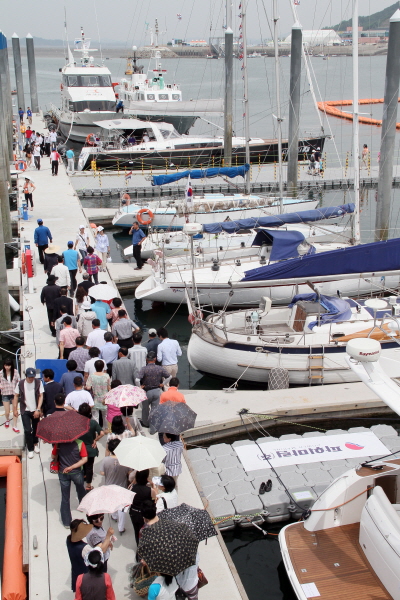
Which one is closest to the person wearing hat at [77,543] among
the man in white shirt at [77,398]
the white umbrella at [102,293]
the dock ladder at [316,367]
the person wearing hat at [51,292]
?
the man in white shirt at [77,398]

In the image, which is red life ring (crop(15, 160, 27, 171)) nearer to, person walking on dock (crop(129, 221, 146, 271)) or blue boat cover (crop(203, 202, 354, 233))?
person walking on dock (crop(129, 221, 146, 271))

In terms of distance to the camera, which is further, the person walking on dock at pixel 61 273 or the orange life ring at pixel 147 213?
the orange life ring at pixel 147 213

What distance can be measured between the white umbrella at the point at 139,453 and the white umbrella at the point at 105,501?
1.20 feet

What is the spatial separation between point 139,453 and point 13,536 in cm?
238

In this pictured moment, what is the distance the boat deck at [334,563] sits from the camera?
275 inches

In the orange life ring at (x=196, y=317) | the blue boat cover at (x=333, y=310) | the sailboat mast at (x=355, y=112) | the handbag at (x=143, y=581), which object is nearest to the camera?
the handbag at (x=143, y=581)

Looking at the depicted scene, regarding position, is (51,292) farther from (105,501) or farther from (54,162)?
(54,162)

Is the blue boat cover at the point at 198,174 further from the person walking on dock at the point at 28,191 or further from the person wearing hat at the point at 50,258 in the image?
the person wearing hat at the point at 50,258

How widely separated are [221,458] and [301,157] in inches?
1153

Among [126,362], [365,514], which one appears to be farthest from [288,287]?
[365,514]

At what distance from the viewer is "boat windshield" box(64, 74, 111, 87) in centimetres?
4372

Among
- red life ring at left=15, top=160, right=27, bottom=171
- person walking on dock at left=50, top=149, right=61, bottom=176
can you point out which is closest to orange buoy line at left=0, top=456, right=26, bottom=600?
person walking on dock at left=50, top=149, right=61, bottom=176

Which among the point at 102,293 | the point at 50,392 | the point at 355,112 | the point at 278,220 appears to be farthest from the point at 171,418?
the point at 278,220

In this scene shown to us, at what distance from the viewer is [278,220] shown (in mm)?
19125
